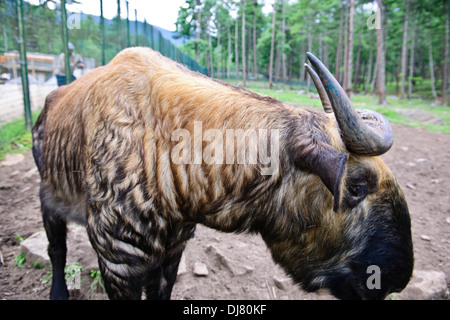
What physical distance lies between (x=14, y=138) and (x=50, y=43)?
2.99 metres

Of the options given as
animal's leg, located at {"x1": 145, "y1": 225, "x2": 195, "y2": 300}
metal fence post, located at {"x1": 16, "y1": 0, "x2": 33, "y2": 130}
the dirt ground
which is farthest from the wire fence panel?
animal's leg, located at {"x1": 145, "y1": 225, "x2": 195, "y2": 300}

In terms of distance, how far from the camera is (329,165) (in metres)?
1.51

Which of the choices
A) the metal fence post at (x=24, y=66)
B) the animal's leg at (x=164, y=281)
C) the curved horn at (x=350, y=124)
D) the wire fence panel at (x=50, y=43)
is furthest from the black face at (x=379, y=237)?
the metal fence post at (x=24, y=66)

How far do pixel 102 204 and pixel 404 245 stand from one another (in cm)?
167

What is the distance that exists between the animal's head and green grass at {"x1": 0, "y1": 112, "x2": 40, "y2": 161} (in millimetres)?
5816

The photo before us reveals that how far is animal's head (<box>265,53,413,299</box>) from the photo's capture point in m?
1.59

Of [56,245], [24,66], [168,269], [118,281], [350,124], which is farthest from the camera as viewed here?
[24,66]

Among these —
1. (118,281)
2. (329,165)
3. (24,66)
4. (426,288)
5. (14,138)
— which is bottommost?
(426,288)

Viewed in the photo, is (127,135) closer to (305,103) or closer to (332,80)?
(332,80)

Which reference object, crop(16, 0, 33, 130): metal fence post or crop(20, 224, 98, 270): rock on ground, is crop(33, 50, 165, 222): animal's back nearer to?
crop(20, 224, 98, 270): rock on ground
